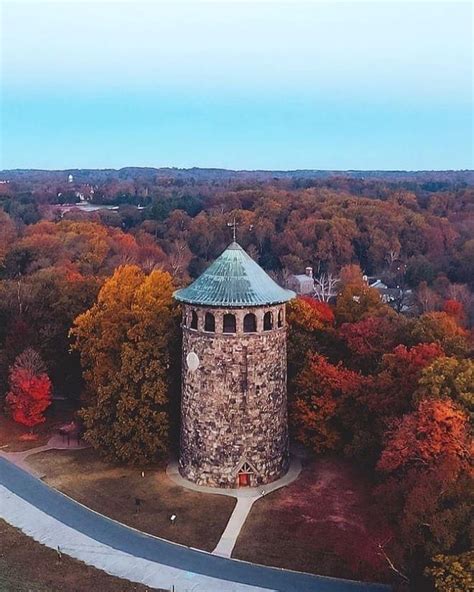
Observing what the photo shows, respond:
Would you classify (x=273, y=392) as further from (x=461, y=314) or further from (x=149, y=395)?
(x=461, y=314)

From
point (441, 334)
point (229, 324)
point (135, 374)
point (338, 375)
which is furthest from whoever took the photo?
point (135, 374)

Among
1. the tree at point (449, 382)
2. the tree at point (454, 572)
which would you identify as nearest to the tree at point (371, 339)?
the tree at point (449, 382)

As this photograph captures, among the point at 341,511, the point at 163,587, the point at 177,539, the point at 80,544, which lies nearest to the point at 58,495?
the point at 80,544

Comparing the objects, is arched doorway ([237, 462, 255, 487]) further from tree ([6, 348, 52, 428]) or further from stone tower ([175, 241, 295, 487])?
tree ([6, 348, 52, 428])

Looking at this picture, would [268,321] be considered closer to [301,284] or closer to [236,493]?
[236,493]

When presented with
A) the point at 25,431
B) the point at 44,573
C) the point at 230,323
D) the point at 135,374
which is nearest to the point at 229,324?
the point at 230,323

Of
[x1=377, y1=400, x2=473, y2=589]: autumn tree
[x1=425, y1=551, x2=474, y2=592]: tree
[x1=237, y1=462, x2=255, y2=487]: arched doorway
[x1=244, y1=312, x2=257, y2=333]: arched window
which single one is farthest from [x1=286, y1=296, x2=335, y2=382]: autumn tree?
[x1=425, y1=551, x2=474, y2=592]: tree
